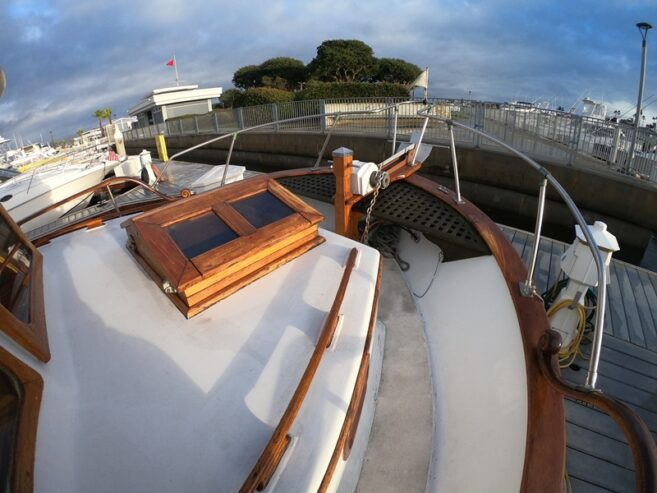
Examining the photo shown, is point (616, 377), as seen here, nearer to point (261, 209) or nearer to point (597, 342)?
point (597, 342)

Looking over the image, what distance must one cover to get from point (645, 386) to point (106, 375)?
3.63m

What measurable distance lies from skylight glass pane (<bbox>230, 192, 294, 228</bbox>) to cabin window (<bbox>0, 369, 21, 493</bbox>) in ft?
4.31

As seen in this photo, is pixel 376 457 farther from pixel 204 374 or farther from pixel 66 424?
pixel 66 424

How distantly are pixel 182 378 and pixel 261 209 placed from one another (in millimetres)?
1189

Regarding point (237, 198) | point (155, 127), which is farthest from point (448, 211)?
point (155, 127)

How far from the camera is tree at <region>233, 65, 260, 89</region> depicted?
34941 millimetres

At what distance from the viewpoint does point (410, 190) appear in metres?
3.49

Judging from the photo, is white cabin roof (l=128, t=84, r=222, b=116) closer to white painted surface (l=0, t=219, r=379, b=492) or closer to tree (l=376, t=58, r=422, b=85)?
tree (l=376, t=58, r=422, b=85)

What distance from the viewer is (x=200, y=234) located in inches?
81.7

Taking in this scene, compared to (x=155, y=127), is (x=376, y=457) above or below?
below

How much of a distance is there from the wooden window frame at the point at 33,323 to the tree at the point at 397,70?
112 feet

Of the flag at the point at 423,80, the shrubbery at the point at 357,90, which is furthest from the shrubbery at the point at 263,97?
the flag at the point at 423,80

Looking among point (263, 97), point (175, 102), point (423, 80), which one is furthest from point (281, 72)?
point (423, 80)

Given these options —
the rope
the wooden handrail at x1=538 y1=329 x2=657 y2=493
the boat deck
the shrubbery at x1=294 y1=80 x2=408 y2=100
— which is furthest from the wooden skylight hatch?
the shrubbery at x1=294 y1=80 x2=408 y2=100
